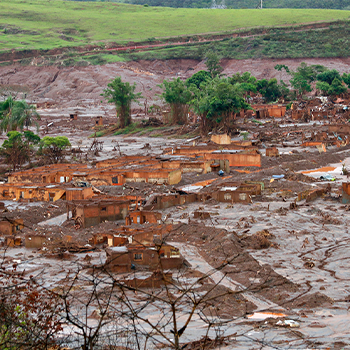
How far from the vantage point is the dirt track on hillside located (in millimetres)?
89500

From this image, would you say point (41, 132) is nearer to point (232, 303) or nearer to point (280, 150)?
point (280, 150)

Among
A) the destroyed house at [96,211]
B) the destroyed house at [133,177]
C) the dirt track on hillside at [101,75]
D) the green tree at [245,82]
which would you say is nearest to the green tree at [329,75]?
the green tree at [245,82]

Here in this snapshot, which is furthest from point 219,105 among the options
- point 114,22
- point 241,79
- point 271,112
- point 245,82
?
point 114,22

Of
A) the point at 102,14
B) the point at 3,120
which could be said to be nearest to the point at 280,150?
the point at 3,120

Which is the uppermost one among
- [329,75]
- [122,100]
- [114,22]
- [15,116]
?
[114,22]

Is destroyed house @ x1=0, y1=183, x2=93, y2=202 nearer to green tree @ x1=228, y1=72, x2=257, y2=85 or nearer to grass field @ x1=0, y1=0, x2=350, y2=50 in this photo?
green tree @ x1=228, y1=72, x2=257, y2=85

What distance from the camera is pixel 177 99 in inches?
2459

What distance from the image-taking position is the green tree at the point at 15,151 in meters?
41.0

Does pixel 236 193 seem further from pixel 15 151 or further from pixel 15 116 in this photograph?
pixel 15 116

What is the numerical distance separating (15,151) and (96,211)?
19.2 m

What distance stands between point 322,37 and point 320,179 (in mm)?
85458

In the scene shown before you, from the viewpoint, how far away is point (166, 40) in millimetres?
120250

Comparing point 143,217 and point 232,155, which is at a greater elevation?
point 143,217

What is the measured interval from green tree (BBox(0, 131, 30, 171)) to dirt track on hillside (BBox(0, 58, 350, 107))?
41107 millimetres
